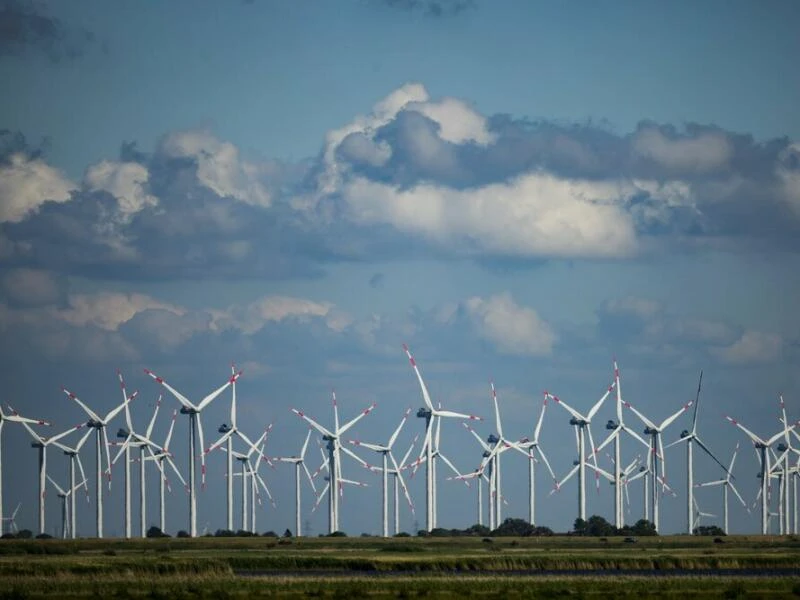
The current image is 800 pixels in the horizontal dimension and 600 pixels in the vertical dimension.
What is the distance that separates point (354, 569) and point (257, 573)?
28.1ft

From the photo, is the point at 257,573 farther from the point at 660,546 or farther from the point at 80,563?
the point at 660,546

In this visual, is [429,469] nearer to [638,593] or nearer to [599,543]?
[599,543]

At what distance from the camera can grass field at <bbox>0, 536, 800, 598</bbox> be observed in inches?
4235

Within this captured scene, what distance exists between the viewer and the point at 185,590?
4245 inches

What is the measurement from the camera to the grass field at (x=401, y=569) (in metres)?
108

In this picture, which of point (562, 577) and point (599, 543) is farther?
point (599, 543)

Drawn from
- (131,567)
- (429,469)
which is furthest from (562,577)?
(429,469)

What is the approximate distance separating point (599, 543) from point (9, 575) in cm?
8466

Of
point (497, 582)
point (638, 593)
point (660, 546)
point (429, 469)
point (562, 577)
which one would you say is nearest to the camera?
point (638, 593)

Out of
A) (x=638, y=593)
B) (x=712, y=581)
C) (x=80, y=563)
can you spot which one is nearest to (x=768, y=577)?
(x=712, y=581)

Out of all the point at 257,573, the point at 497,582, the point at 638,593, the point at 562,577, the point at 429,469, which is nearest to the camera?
the point at 638,593

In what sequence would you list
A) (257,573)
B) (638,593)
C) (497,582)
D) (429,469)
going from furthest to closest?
1. (429,469)
2. (257,573)
3. (497,582)
4. (638,593)

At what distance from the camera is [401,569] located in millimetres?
135875

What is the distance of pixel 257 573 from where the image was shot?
134750 millimetres
